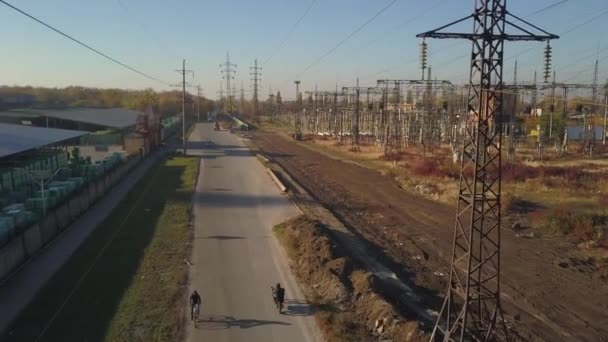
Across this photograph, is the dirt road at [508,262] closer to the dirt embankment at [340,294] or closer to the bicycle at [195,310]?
the dirt embankment at [340,294]

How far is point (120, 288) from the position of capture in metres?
13.0

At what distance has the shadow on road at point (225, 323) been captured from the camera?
1084 centimetres

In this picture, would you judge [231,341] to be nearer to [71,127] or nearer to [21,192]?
[21,192]

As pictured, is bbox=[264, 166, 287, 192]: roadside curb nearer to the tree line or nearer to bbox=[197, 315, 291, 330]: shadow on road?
bbox=[197, 315, 291, 330]: shadow on road

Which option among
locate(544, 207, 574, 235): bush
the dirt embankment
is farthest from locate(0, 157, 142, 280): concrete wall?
locate(544, 207, 574, 235): bush

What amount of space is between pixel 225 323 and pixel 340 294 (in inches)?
119

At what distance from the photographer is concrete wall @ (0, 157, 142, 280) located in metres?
13.6

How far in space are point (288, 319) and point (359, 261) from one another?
5.21m

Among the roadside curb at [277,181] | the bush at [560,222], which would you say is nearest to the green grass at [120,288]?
the roadside curb at [277,181]

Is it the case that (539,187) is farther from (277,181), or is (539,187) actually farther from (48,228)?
(48,228)

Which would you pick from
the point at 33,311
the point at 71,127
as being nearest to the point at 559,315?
the point at 33,311

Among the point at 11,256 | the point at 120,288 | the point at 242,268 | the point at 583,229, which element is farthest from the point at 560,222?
the point at 11,256

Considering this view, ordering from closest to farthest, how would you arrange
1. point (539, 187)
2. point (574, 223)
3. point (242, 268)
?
point (242, 268) → point (574, 223) → point (539, 187)

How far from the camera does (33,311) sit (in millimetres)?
11531
